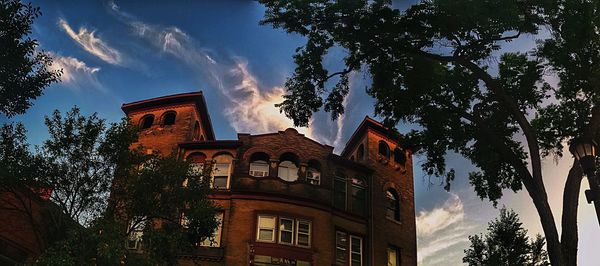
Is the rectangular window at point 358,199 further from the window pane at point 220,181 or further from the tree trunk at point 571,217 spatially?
the tree trunk at point 571,217

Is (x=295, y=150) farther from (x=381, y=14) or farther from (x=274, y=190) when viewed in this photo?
(x=381, y=14)

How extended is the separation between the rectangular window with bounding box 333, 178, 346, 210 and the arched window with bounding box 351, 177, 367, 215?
2.04 ft

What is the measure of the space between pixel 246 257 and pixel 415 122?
12.1 meters

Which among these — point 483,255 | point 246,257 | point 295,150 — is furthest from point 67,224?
point 483,255

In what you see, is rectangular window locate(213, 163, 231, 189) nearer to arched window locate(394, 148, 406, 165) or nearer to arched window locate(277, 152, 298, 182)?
Answer: arched window locate(277, 152, 298, 182)

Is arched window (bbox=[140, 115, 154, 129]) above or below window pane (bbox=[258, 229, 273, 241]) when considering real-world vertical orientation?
above

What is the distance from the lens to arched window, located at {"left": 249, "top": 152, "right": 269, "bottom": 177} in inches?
1302

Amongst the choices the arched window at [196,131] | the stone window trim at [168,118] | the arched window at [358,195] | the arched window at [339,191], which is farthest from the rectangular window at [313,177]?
the stone window trim at [168,118]

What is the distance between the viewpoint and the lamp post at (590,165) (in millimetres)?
12820

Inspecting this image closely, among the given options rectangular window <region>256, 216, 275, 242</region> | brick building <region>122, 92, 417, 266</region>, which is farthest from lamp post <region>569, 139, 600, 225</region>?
rectangular window <region>256, 216, 275, 242</region>

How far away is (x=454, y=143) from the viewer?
2322 centimetres

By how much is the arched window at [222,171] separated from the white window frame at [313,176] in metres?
4.67

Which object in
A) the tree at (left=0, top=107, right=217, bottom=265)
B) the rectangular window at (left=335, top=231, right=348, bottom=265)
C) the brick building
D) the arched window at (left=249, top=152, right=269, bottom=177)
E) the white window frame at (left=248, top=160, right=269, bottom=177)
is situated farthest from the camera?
the arched window at (left=249, top=152, right=269, bottom=177)

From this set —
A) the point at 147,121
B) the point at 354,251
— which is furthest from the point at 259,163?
the point at 147,121
